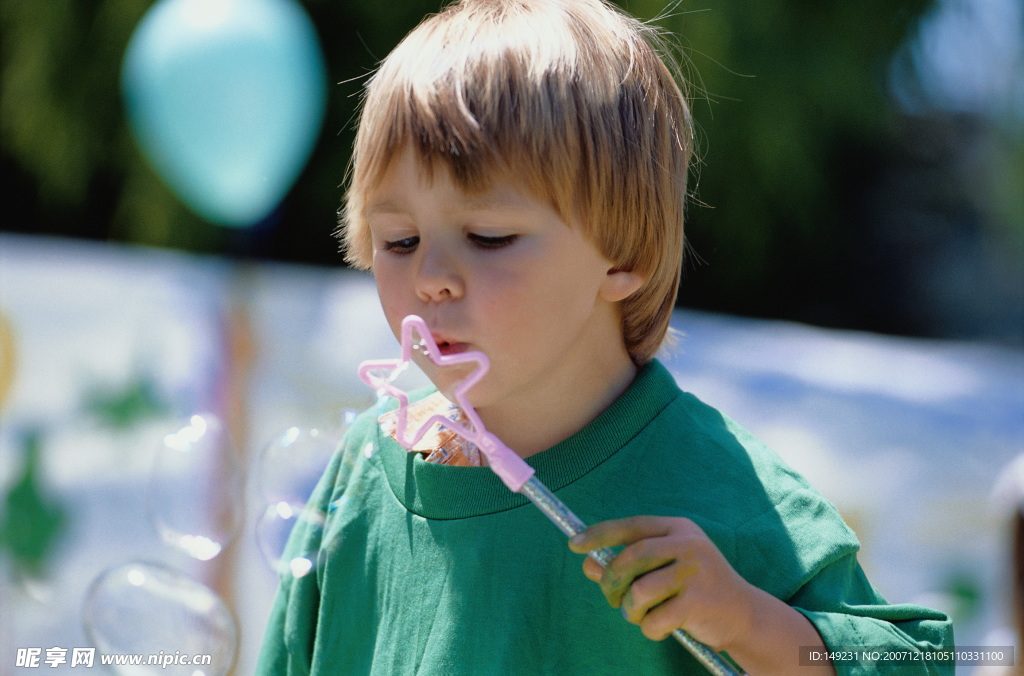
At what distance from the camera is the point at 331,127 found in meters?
2.87

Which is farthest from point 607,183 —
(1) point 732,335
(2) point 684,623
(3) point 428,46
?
(1) point 732,335

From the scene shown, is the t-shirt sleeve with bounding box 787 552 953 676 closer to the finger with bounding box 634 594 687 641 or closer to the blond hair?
the finger with bounding box 634 594 687 641

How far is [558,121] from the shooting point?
2.69 feet

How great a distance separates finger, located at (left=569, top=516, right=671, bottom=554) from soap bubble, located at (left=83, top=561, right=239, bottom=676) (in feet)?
2.26

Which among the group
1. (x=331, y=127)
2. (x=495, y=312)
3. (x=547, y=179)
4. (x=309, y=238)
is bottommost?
(x=309, y=238)

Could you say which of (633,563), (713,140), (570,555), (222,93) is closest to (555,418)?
(570,555)

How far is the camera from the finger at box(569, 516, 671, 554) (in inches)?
26.5

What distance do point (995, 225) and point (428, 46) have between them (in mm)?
3147

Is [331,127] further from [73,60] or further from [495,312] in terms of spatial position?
[495,312]

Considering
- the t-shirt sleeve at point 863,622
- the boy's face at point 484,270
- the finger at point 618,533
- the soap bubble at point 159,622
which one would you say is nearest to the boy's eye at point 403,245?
the boy's face at point 484,270

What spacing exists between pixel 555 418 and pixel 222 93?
1132 mm

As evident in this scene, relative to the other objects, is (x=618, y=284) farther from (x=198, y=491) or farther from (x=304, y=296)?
(x=304, y=296)

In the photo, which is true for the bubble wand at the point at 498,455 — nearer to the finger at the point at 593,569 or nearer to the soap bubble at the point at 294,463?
the finger at the point at 593,569

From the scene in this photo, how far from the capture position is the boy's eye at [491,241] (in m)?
0.79
